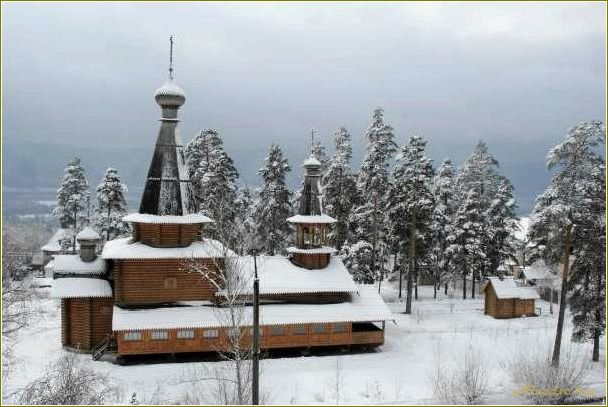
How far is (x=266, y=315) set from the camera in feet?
79.8

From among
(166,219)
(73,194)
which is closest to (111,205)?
(73,194)

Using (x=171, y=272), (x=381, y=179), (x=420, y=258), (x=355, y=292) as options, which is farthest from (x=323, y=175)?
(x=171, y=272)

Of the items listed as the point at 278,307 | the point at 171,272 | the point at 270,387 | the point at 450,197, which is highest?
the point at 450,197

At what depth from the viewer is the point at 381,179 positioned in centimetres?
3372

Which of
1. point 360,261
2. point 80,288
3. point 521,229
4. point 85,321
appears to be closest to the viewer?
point 80,288

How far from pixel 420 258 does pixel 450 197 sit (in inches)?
277

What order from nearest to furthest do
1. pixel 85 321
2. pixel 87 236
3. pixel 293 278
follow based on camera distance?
pixel 85 321 < pixel 87 236 < pixel 293 278

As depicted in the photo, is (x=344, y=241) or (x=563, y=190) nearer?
(x=563, y=190)

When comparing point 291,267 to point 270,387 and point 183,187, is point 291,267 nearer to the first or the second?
point 183,187

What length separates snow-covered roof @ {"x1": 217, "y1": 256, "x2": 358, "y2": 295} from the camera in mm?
25516

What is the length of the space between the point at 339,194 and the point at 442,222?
9.85 m

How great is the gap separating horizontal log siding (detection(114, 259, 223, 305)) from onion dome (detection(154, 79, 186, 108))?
772 cm

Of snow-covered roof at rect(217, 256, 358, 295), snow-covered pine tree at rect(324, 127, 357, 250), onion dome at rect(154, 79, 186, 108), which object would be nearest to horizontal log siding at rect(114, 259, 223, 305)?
snow-covered roof at rect(217, 256, 358, 295)

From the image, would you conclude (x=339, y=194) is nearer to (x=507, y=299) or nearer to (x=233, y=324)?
(x=507, y=299)
